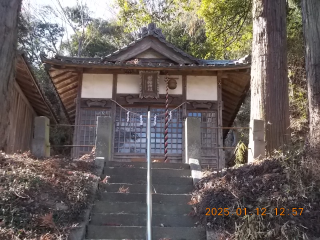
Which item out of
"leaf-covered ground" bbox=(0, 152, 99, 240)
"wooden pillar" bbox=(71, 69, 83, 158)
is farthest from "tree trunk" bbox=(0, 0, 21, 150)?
"wooden pillar" bbox=(71, 69, 83, 158)

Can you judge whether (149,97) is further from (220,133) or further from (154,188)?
(154,188)

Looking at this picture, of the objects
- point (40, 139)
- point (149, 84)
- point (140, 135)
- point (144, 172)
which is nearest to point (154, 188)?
point (144, 172)

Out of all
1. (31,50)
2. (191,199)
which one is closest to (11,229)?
(191,199)

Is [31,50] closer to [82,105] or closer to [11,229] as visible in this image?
[82,105]

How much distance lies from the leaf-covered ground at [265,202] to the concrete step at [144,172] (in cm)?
116

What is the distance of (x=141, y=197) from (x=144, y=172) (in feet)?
3.16

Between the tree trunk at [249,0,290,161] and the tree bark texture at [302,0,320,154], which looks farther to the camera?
the tree trunk at [249,0,290,161]

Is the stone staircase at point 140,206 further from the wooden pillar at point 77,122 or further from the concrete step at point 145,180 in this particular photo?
the wooden pillar at point 77,122

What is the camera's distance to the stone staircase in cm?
532

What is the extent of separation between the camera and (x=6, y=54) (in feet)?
23.7

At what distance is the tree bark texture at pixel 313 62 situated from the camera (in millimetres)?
5918

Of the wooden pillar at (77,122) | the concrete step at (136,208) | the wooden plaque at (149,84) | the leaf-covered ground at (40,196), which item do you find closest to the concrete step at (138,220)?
the concrete step at (136,208)

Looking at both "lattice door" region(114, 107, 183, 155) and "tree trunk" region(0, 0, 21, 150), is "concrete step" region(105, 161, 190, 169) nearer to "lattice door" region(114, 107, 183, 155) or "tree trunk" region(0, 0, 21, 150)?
"tree trunk" region(0, 0, 21, 150)

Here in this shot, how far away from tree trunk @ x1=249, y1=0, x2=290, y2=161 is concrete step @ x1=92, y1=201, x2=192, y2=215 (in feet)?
7.67
